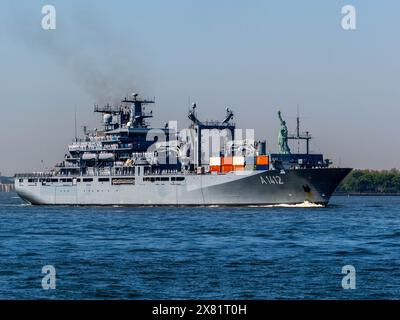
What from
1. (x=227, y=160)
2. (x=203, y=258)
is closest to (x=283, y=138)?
(x=227, y=160)

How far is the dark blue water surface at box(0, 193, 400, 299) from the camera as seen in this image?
29859 millimetres

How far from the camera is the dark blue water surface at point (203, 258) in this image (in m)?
29.9

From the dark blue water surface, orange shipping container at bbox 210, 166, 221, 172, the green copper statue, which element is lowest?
the dark blue water surface

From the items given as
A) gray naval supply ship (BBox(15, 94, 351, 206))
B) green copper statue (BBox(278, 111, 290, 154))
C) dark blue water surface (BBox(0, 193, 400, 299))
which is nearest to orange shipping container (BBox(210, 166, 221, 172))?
gray naval supply ship (BBox(15, 94, 351, 206))

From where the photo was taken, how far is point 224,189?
91500 mm

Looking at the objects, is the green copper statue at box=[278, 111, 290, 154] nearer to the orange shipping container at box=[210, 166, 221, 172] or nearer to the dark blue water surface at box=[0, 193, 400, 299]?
the orange shipping container at box=[210, 166, 221, 172]

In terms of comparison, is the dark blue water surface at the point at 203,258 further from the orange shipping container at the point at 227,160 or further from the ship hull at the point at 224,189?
the orange shipping container at the point at 227,160

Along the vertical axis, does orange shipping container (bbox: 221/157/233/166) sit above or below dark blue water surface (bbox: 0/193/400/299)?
above

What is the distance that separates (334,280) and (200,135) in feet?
235

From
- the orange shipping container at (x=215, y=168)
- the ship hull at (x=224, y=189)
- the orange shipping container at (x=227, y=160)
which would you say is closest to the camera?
the ship hull at (x=224, y=189)

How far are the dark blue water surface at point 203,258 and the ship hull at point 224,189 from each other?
2237 centimetres

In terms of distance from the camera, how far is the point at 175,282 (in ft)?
104

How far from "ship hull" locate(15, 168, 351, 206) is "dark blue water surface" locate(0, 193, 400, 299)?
22.4 meters

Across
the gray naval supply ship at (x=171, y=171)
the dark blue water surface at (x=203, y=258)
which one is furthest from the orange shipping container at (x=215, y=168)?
the dark blue water surface at (x=203, y=258)
